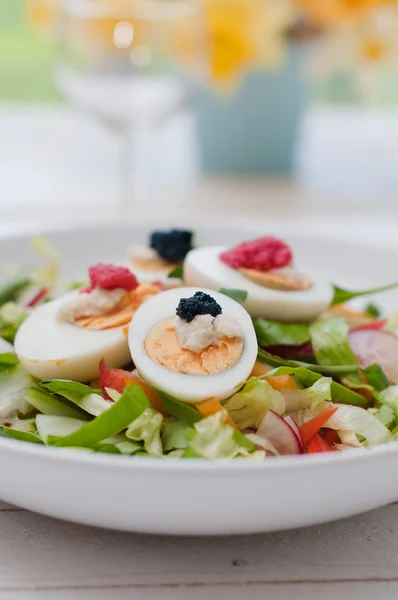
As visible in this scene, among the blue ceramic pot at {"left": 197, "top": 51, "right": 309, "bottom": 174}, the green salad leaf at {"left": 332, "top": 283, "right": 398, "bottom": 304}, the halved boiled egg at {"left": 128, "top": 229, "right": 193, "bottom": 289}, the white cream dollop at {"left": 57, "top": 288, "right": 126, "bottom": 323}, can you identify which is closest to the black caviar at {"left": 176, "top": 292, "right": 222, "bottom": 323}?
the white cream dollop at {"left": 57, "top": 288, "right": 126, "bottom": 323}

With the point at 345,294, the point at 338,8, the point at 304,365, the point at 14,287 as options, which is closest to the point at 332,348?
the point at 304,365

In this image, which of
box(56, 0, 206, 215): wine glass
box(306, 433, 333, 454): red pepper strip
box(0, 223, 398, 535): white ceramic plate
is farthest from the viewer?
box(56, 0, 206, 215): wine glass

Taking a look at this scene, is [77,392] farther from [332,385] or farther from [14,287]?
[14,287]

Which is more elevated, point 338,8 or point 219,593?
point 338,8

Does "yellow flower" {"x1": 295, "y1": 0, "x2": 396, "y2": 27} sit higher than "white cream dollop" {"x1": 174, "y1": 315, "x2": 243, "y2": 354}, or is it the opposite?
"yellow flower" {"x1": 295, "y1": 0, "x2": 396, "y2": 27}

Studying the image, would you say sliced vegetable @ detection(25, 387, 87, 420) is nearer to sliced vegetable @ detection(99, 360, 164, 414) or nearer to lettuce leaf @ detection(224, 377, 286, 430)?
sliced vegetable @ detection(99, 360, 164, 414)

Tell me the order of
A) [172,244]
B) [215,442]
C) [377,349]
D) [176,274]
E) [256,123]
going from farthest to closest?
1. [256,123]
2. [172,244]
3. [176,274]
4. [377,349]
5. [215,442]

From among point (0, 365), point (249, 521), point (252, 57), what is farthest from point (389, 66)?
point (249, 521)
